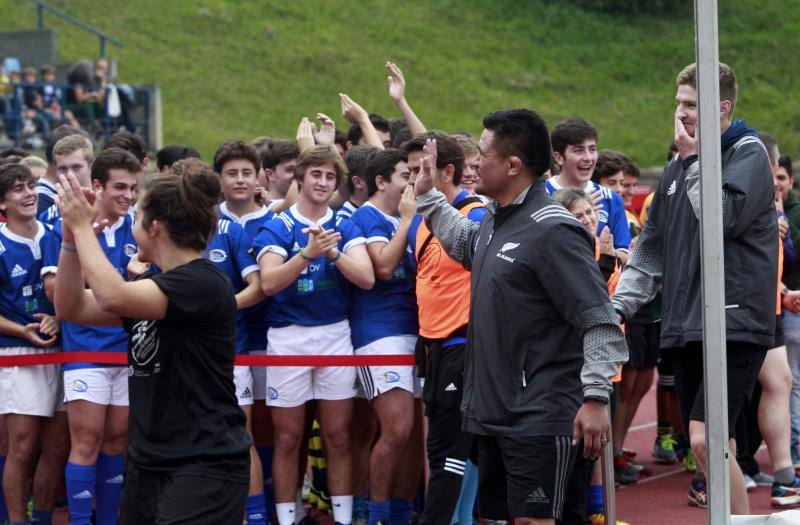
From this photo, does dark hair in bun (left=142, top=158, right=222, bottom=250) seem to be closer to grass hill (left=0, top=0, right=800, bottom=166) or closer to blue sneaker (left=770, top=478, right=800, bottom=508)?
blue sneaker (left=770, top=478, right=800, bottom=508)

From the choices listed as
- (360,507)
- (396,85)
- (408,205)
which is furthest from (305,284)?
(396,85)

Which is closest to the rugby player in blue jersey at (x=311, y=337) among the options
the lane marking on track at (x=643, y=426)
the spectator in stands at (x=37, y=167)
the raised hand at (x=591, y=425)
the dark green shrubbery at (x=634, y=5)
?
the spectator in stands at (x=37, y=167)

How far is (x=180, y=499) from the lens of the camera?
178 inches

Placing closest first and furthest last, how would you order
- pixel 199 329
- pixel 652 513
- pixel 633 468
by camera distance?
pixel 199 329 → pixel 652 513 → pixel 633 468

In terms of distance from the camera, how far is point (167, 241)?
4707mm

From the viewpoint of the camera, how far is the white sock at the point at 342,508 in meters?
7.28

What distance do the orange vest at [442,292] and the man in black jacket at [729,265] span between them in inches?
42.3

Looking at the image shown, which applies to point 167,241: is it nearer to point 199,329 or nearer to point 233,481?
point 199,329

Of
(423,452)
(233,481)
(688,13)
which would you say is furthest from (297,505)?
(688,13)

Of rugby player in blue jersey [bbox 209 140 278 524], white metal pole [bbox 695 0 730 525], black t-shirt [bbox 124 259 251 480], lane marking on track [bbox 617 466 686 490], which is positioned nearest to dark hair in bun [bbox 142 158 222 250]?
black t-shirt [bbox 124 259 251 480]

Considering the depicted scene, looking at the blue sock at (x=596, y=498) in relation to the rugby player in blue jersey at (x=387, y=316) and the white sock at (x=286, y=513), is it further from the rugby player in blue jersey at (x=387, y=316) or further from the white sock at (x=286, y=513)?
the white sock at (x=286, y=513)

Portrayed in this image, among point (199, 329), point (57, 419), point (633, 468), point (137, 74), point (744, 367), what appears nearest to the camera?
point (199, 329)

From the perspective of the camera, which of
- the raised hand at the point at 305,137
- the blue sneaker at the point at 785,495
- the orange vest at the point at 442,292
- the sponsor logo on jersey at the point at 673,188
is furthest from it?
the raised hand at the point at 305,137

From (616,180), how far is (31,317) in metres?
4.55
